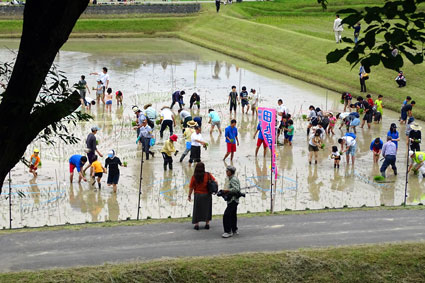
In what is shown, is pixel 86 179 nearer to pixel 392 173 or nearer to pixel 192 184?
pixel 192 184

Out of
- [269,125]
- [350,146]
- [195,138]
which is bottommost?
[350,146]

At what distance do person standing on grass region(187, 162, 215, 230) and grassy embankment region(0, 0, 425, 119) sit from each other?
52.5ft

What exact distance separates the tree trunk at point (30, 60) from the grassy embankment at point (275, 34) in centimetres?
2228

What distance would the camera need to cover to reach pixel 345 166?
66.1 feet

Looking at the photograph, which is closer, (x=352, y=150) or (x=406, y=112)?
(x=352, y=150)

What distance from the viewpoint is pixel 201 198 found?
13172mm

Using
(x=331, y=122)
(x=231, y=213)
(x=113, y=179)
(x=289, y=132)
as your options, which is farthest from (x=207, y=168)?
(x=231, y=213)

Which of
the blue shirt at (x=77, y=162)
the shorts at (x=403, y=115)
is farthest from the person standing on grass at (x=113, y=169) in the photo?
the shorts at (x=403, y=115)

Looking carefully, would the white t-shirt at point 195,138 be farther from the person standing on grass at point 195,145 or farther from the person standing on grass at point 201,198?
the person standing on grass at point 201,198

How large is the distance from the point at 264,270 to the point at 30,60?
4.80 m

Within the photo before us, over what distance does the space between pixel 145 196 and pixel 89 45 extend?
31.4 m

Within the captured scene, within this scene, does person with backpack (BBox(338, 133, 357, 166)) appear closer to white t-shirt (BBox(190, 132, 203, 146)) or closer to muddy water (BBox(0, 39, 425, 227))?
muddy water (BBox(0, 39, 425, 227))

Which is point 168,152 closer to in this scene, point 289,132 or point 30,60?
point 289,132

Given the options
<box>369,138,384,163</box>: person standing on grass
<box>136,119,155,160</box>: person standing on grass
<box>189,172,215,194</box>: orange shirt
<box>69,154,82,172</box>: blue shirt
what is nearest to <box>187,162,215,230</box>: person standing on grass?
<box>189,172,215,194</box>: orange shirt
